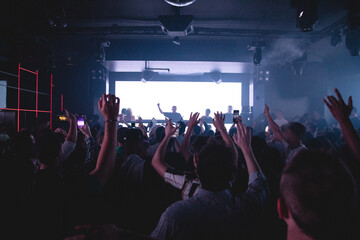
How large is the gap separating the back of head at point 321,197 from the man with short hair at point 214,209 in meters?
0.43

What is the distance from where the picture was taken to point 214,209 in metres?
1.05

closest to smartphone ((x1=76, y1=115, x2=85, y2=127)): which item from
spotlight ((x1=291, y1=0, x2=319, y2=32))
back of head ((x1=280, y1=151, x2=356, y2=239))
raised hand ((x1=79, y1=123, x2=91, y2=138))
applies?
raised hand ((x1=79, y1=123, x2=91, y2=138))

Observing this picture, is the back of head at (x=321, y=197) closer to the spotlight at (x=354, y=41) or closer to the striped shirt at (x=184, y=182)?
the striped shirt at (x=184, y=182)

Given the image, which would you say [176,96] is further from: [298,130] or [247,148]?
[247,148]

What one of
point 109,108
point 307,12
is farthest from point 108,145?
point 307,12

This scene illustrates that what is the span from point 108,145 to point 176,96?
8.98 meters

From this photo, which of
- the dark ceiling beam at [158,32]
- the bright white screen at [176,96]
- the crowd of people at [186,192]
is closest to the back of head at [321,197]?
the crowd of people at [186,192]

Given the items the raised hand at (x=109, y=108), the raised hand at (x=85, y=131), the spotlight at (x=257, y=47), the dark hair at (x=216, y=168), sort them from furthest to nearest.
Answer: the spotlight at (x=257, y=47)
the raised hand at (x=85, y=131)
the raised hand at (x=109, y=108)
the dark hair at (x=216, y=168)

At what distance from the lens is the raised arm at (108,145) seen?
113 centimetres

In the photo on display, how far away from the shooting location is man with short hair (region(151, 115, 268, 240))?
0.99 metres

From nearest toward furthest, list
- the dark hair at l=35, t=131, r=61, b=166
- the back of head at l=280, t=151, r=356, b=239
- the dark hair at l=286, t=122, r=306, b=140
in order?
the back of head at l=280, t=151, r=356, b=239 < the dark hair at l=35, t=131, r=61, b=166 < the dark hair at l=286, t=122, r=306, b=140

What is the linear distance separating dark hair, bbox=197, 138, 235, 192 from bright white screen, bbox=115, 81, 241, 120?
28.5 feet

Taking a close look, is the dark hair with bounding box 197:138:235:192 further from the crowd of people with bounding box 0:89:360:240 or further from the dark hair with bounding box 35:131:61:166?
the dark hair with bounding box 35:131:61:166

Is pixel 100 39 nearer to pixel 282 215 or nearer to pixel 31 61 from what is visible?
pixel 31 61
